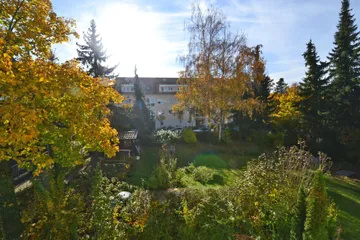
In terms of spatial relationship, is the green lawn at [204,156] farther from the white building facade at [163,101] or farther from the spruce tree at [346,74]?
the white building facade at [163,101]

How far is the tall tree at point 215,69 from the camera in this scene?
58.9 ft

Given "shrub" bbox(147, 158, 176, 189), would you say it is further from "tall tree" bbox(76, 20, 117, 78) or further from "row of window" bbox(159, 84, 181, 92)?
"row of window" bbox(159, 84, 181, 92)

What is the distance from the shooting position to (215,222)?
21.2ft

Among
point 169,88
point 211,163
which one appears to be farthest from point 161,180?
point 169,88

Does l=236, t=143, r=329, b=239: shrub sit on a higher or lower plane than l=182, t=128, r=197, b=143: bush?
higher

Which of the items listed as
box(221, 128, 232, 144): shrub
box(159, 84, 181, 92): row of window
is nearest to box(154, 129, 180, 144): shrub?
→ box(221, 128, 232, 144): shrub

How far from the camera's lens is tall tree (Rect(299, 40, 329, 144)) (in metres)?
19.3

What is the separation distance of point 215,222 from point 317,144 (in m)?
17.2

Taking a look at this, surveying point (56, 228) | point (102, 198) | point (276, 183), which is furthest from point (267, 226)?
point (56, 228)

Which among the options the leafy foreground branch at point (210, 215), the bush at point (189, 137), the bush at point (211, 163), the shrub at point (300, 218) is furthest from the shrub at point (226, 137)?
the shrub at point (300, 218)

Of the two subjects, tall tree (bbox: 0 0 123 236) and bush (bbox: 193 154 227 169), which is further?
bush (bbox: 193 154 227 169)

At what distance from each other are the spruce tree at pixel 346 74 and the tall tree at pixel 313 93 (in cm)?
83

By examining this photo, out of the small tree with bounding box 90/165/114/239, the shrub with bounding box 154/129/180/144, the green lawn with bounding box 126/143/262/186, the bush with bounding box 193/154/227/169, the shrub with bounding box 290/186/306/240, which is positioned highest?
the shrub with bounding box 290/186/306/240

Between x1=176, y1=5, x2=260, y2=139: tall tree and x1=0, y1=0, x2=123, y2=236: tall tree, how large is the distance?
467 inches
